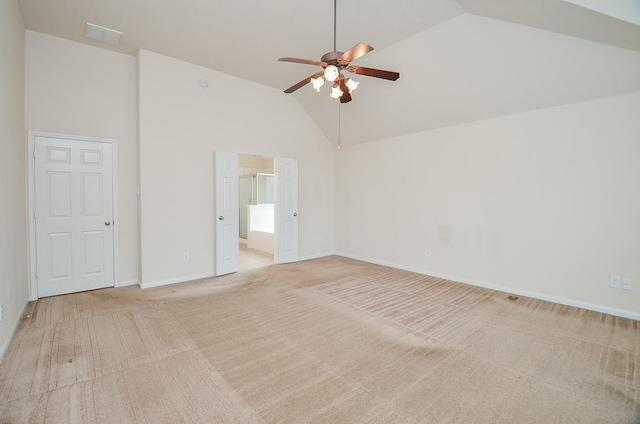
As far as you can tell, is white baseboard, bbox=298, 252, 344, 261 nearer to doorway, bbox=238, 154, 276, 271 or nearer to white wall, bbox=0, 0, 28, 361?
doorway, bbox=238, 154, 276, 271

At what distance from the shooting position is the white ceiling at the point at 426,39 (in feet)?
9.16

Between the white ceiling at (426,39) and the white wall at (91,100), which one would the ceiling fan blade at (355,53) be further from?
the white wall at (91,100)

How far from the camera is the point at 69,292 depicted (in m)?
3.83

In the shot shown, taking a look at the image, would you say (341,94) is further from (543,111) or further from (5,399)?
(5,399)

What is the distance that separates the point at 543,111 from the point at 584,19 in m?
1.48

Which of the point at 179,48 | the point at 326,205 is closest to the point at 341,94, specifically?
the point at 179,48

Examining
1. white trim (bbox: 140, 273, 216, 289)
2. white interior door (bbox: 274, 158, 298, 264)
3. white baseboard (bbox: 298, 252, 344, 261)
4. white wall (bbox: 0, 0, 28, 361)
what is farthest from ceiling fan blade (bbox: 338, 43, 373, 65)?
white baseboard (bbox: 298, 252, 344, 261)

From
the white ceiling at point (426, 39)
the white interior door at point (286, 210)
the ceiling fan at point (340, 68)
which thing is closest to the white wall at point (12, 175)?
the white ceiling at point (426, 39)

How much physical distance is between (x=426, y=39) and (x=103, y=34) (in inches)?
161

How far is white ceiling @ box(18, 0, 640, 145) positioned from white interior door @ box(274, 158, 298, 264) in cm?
191

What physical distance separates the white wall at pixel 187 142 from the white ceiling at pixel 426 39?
413mm

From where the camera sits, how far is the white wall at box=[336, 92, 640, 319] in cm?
319

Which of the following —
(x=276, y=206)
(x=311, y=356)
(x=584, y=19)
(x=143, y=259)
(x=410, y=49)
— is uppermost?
(x=410, y=49)

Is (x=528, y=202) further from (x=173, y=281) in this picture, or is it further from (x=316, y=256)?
(x=173, y=281)
